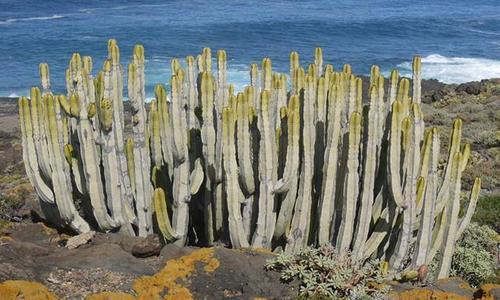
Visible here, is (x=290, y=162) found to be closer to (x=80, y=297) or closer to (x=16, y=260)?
(x=80, y=297)

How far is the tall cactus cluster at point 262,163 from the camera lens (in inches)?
288

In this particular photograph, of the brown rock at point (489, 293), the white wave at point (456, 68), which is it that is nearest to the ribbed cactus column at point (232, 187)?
the brown rock at point (489, 293)

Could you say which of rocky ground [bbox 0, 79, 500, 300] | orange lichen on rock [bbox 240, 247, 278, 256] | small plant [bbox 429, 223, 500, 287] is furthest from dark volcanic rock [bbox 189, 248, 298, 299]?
small plant [bbox 429, 223, 500, 287]

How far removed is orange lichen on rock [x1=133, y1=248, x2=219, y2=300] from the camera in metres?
6.23

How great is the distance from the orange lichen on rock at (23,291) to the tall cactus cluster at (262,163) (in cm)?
201

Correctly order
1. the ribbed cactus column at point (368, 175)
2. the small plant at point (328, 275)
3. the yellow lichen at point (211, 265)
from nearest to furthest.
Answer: the small plant at point (328, 275), the yellow lichen at point (211, 265), the ribbed cactus column at point (368, 175)

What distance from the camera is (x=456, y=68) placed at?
44625 mm

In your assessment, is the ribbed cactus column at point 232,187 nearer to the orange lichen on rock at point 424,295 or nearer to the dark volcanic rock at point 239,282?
the dark volcanic rock at point 239,282

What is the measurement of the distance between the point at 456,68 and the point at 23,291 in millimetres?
43812

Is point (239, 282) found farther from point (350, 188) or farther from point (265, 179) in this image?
point (350, 188)

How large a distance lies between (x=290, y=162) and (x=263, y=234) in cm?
114

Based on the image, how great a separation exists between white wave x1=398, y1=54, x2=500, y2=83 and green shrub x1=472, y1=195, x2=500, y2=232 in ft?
94.5

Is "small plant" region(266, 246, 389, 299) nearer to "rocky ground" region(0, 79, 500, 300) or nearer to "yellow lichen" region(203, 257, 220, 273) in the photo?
"rocky ground" region(0, 79, 500, 300)

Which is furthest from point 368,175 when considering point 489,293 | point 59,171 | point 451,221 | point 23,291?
point 23,291
